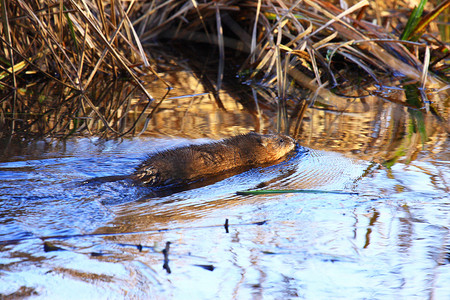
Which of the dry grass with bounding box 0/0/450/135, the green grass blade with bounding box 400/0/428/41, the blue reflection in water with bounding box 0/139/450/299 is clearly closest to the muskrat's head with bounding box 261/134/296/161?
the blue reflection in water with bounding box 0/139/450/299

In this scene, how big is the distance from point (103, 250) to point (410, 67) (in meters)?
5.07

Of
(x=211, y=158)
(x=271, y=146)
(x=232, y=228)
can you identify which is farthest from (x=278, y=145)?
(x=232, y=228)

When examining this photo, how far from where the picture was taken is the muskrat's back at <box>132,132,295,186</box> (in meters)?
3.28

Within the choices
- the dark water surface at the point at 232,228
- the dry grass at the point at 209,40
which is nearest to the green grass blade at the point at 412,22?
the dry grass at the point at 209,40

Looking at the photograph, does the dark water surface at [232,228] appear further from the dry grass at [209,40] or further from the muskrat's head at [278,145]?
the dry grass at [209,40]

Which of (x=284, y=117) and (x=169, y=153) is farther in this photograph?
(x=284, y=117)

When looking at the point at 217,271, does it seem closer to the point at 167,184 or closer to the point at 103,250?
the point at 103,250

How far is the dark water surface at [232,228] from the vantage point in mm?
1998

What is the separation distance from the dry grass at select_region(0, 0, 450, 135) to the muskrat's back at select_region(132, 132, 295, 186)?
2.55 ft

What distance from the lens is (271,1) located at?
652cm

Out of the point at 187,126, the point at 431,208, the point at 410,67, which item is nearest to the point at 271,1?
the point at 410,67

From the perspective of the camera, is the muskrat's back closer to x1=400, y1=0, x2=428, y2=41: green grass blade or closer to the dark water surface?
the dark water surface

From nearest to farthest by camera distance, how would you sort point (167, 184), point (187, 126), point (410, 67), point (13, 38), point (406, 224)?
point (406, 224) → point (167, 184) → point (187, 126) → point (13, 38) → point (410, 67)

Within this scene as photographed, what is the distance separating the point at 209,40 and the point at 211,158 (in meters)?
4.60
